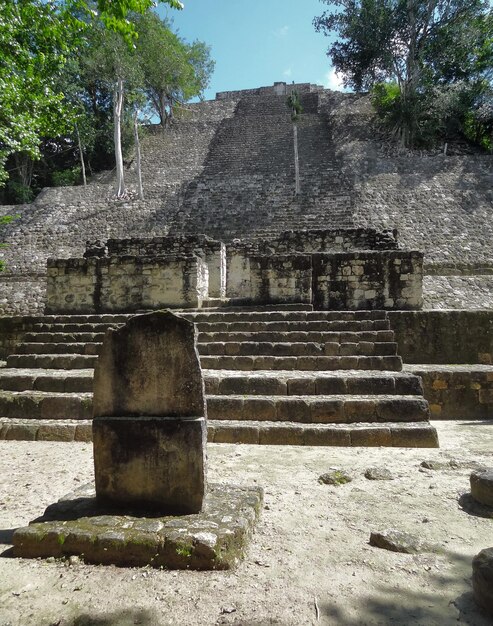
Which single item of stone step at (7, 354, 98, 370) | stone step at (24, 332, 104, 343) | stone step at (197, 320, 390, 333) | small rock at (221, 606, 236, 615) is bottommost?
small rock at (221, 606, 236, 615)

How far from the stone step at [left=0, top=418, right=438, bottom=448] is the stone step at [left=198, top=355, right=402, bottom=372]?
1.34 metres

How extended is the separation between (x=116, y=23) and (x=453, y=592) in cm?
833

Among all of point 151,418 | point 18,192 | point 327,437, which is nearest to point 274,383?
point 327,437

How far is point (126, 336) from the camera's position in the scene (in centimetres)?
263

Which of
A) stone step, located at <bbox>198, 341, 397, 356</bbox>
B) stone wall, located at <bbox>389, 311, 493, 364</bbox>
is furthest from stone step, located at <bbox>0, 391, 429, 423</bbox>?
stone wall, located at <bbox>389, 311, 493, 364</bbox>

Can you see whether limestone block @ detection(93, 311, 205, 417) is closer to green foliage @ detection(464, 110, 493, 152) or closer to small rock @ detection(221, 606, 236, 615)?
small rock @ detection(221, 606, 236, 615)

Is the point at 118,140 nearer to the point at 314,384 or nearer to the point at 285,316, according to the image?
the point at 285,316

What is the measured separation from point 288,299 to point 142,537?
21.0 ft

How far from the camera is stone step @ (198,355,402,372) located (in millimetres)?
5781

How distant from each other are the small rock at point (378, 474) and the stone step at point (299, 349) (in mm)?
2664

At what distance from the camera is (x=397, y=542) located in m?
2.35

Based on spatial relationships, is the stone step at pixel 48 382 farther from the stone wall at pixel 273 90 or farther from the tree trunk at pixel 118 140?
the stone wall at pixel 273 90

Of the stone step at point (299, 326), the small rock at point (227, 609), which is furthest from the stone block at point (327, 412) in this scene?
the small rock at point (227, 609)

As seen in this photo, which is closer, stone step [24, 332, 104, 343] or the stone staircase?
the stone staircase
